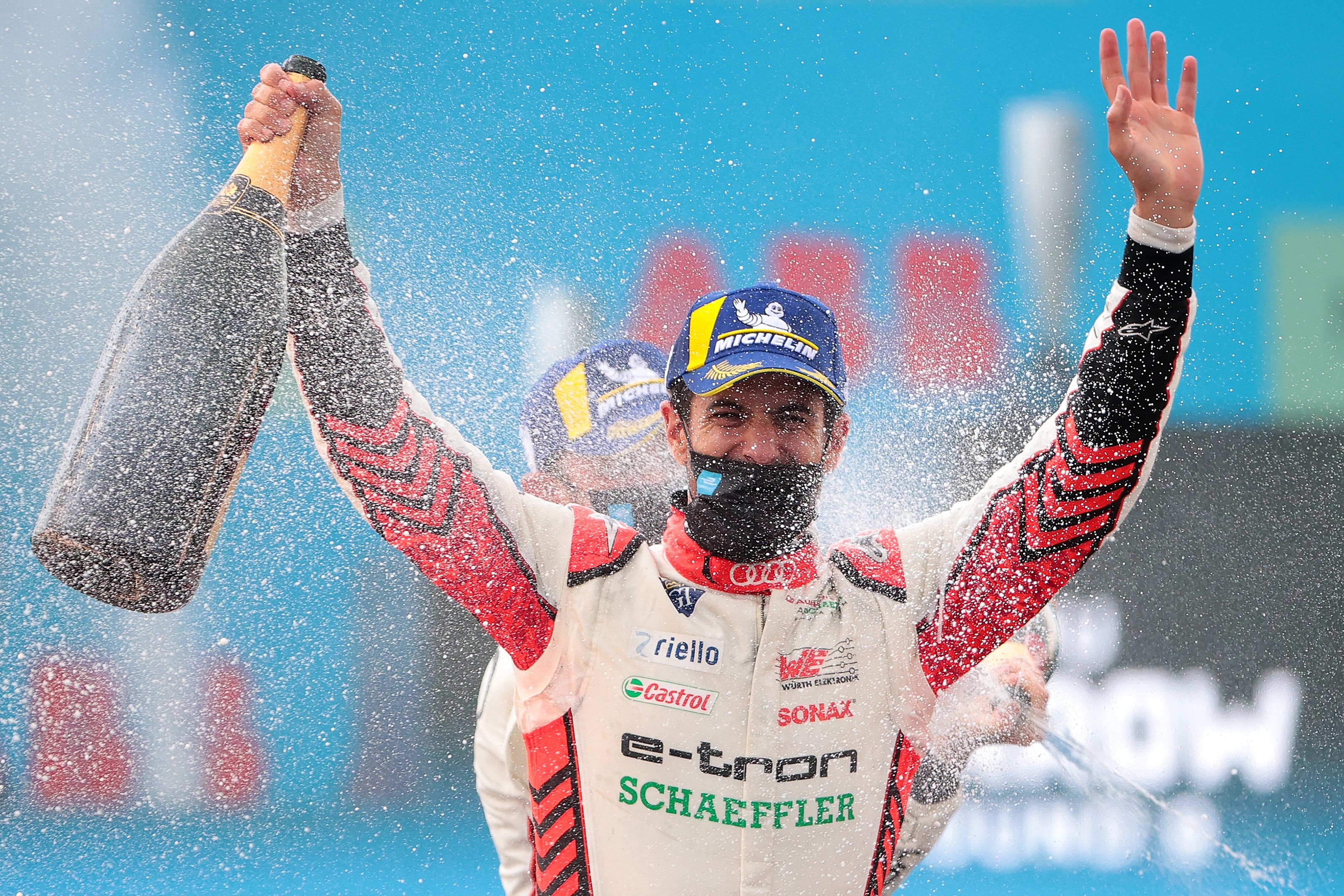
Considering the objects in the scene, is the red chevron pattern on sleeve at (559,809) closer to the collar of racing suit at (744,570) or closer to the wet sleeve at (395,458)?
the wet sleeve at (395,458)

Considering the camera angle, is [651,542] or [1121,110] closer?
[1121,110]

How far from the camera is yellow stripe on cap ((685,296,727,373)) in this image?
5.72ft

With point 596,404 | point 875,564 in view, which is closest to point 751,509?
point 875,564

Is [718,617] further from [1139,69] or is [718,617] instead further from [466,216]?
[466,216]

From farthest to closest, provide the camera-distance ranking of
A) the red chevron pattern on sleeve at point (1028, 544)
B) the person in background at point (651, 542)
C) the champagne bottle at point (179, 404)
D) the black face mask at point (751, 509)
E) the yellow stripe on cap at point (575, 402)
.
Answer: the yellow stripe on cap at point (575, 402)
the person in background at point (651, 542)
the black face mask at point (751, 509)
the red chevron pattern on sleeve at point (1028, 544)
the champagne bottle at point (179, 404)

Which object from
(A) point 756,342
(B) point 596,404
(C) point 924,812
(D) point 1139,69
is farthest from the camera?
(B) point 596,404

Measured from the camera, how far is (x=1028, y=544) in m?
1.58

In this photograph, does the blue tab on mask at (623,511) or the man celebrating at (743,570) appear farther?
the blue tab on mask at (623,511)

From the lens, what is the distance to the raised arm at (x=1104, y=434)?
→ 4.91ft

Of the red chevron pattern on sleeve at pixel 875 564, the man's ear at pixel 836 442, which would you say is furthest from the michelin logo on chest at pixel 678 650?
the man's ear at pixel 836 442

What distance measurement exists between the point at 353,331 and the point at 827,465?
2.43ft

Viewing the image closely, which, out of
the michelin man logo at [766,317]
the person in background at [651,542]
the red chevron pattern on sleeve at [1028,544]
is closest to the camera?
the red chevron pattern on sleeve at [1028,544]

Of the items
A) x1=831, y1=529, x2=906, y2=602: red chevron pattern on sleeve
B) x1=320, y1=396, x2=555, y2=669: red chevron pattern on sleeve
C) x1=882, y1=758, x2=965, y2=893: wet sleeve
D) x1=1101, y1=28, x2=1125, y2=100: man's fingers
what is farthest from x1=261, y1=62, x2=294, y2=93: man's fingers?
x1=882, y1=758, x2=965, y2=893: wet sleeve

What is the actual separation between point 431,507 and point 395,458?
8 centimetres
